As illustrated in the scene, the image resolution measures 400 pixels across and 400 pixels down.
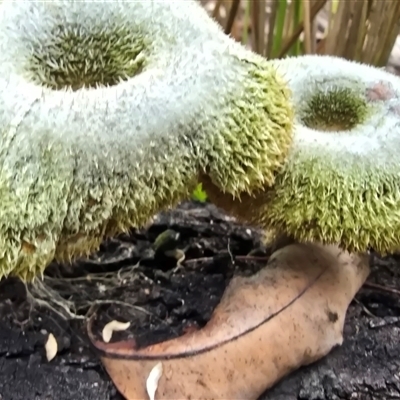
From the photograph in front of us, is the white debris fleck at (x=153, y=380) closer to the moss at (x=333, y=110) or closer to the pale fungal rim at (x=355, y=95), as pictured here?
the pale fungal rim at (x=355, y=95)

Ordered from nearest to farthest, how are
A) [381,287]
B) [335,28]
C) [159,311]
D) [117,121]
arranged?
[117,121] < [159,311] < [381,287] < [335,28]

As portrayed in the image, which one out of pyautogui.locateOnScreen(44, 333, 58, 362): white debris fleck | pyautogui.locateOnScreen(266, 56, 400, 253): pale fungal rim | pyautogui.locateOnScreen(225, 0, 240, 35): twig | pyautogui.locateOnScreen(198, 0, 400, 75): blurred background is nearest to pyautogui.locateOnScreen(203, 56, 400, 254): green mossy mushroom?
pyautogui.locateOnScreen(266, 56, 400, 253): pale fungal rim

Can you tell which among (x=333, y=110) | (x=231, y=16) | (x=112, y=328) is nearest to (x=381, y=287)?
(x=333, y=110)

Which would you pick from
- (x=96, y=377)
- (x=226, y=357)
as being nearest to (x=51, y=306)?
(x=96, y=377)

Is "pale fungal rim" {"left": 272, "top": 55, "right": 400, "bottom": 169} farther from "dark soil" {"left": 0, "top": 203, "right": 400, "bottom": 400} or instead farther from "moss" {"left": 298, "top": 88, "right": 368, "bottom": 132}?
"dark soil" {"left": 0, "top": 203, "right": 400, "bottom": 400}

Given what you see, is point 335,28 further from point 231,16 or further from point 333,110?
point 333,110

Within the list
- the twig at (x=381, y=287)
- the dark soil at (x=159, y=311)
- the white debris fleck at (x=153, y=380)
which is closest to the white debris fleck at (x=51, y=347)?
the dark soil at (x=159, y=311)

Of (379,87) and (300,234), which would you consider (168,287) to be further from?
(379,87)
